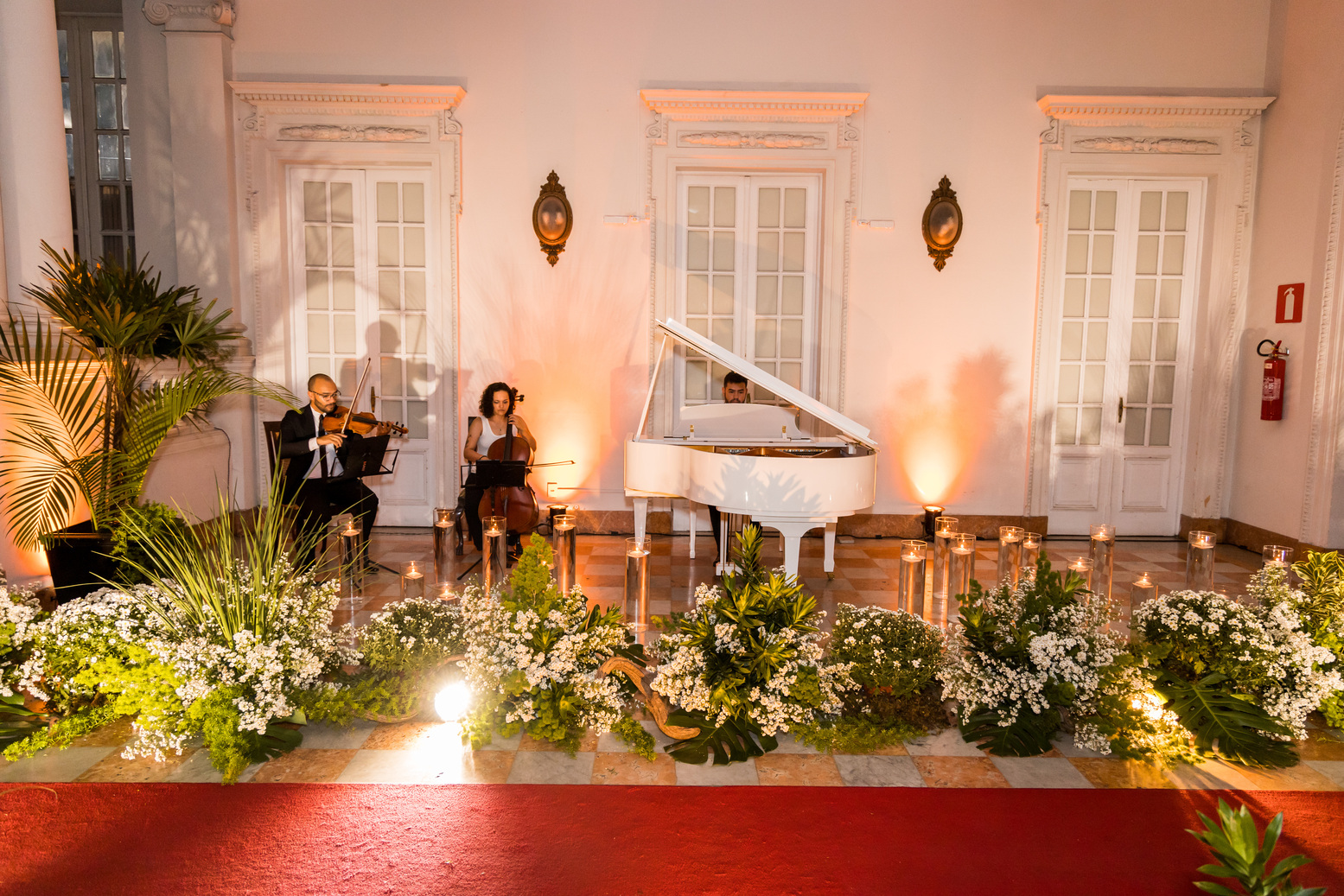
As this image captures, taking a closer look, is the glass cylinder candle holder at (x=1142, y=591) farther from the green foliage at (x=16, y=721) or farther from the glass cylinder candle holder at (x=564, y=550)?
the green foliage at (x=16, y=721)

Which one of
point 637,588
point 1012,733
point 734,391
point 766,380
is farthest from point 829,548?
point 1012,733

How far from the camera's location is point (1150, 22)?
247 inches

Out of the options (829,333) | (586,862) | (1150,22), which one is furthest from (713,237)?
(586,862)

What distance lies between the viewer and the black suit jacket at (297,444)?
506 centimetres

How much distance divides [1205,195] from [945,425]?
277 centimetres

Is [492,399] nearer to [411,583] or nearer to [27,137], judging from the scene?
[411,583]

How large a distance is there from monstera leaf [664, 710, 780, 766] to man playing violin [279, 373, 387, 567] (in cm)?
282

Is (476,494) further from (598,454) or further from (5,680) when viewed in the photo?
(5,680)

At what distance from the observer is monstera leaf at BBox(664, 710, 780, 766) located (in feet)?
9.77

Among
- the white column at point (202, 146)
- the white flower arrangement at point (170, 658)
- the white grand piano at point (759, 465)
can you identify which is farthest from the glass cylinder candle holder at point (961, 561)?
the white column at point (202, 146)

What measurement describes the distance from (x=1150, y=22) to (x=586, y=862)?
7.19 m

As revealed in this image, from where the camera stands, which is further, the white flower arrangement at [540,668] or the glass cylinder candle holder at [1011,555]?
the glass cylinder candle holder at [1011,555]

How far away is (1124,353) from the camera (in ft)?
21.9

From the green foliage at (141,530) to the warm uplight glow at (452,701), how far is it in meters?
1.51
